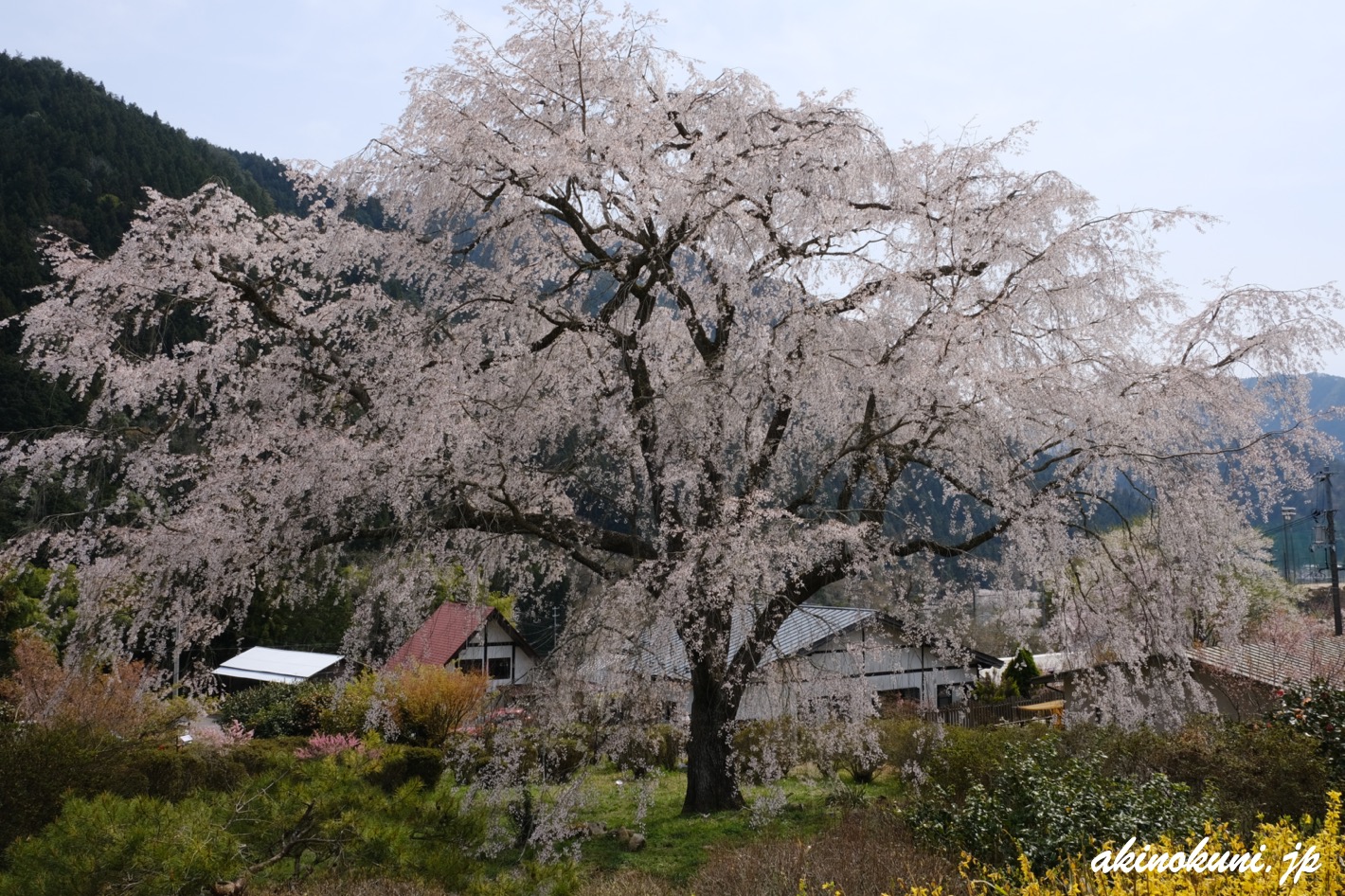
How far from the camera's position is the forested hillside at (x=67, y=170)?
32.3 m

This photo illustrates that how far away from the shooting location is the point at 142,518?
6848 millimetres

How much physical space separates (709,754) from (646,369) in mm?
3865

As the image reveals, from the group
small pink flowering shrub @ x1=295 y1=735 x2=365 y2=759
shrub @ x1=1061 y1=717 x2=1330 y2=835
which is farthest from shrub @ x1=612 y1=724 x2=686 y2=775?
shrub @ x1=1061 y1=717 x2=1330 y2=835

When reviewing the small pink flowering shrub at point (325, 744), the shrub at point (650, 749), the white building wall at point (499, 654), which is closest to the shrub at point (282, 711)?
the small pink flowering shrub at point (325, 744)

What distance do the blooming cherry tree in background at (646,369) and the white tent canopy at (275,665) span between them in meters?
20.7

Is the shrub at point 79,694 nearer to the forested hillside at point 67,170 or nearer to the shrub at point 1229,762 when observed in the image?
the shrub at point 1229,762

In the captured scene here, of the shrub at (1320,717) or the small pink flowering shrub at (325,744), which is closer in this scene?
the shrub at (1320,717)

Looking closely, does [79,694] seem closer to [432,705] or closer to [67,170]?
[432,705]

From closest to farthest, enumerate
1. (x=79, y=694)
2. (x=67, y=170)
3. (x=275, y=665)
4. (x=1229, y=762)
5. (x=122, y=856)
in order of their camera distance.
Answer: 1. (x=122, y=856)
2. (x=1229, y=762)
3. (x=79, y=694)
4. (x=275, y=665)
5. (x=67, y=170)

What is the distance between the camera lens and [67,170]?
39.9 meters

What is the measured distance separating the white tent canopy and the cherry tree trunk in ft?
65.8

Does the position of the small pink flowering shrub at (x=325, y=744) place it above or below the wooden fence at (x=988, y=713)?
above

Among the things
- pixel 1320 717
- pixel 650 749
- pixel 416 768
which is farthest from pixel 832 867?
pixel 416 768

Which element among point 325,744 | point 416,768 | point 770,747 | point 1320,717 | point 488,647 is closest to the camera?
point 770,747
